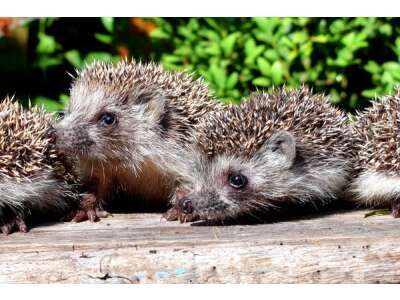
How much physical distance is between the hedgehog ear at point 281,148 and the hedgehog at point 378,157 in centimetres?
53

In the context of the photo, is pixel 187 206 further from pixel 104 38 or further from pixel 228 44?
pixel 104 38

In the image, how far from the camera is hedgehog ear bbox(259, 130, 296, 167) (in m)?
4.86

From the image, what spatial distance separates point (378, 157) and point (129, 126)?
5.47 feet

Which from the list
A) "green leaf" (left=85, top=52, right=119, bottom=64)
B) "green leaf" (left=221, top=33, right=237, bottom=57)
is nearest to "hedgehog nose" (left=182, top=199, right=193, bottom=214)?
"green leaf" (left=221, top=33, right=237, bottom=57)

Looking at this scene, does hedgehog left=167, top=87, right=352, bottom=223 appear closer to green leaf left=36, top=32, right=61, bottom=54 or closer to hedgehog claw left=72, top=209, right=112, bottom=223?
hedgehog claw left=72, top=209, right=112, bottom=223

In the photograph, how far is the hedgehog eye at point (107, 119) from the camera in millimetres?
5352

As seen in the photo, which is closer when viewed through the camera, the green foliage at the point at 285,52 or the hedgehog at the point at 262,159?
the hedgehog at the point at 262,159

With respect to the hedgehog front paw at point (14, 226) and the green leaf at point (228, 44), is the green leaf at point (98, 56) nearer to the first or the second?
the green leaf at point (228, 44)

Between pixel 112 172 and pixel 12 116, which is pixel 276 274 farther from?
pixel 12 116

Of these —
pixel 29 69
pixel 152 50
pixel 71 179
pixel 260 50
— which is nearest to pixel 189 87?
pixel 71 179

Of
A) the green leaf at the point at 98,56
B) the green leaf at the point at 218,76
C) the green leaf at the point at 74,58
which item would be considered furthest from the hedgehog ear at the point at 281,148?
the green leaf at the point at 74,58

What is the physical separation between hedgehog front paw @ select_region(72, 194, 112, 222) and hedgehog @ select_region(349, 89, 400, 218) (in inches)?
65.8

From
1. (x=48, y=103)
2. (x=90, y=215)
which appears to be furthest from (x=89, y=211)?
(x=48, y=103)
